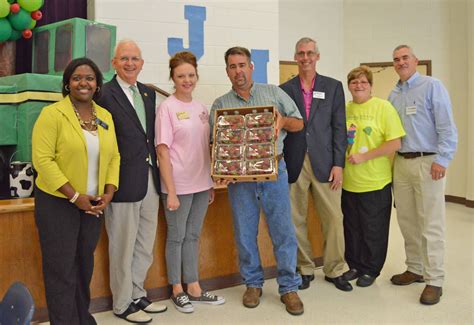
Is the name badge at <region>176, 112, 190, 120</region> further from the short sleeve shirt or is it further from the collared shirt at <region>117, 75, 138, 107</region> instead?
the short sleeve shirt

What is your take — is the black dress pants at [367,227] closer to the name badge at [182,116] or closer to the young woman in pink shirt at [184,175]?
the young woman in pink shirt at [184,175]

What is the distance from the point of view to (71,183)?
2135mm

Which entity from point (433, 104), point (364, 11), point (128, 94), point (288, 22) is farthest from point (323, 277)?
point (364, 11)

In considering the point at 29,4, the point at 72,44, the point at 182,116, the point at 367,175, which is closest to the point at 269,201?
the point at 182,116

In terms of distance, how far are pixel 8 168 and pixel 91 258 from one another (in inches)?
50.0

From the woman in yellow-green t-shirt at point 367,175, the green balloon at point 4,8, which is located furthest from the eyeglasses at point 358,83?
the green balloon at point 4,8

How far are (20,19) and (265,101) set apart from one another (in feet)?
6.79

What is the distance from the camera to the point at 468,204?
21.2 feet

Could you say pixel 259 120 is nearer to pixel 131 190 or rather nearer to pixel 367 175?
pixel 131 190

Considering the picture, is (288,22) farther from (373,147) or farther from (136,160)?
(136,160)

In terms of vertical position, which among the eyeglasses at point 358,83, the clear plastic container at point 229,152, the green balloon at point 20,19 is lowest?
the clear plastic container at point 229,152

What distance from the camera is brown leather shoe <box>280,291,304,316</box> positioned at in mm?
2762

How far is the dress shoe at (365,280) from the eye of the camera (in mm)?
3256

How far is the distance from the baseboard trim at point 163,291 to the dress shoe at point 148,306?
17cm
